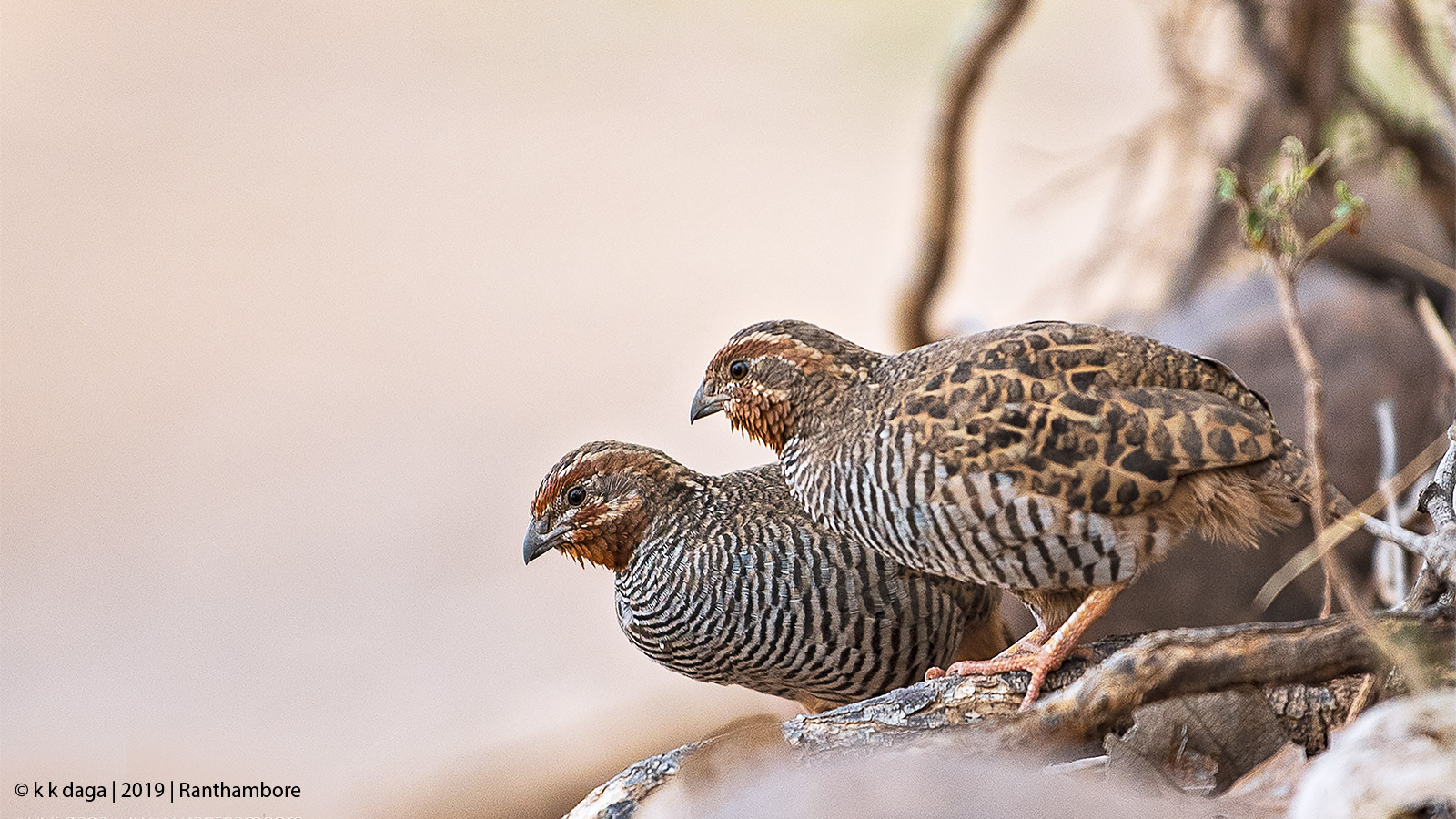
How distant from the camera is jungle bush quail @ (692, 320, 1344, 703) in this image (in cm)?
174

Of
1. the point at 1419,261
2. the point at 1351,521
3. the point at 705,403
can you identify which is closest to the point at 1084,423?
the point at 1351,521

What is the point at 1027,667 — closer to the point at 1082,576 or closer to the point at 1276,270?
the point at 1082,576

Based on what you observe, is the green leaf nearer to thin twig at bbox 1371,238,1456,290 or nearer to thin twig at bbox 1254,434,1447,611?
thin twig at bbox 1254,434,1447,611

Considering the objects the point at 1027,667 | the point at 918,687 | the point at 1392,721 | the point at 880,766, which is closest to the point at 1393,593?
the point at 1027,667

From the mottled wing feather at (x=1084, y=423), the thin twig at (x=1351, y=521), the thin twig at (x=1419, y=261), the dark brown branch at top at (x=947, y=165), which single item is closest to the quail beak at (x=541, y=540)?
the mottled wing feather at (x=1084, y=423)

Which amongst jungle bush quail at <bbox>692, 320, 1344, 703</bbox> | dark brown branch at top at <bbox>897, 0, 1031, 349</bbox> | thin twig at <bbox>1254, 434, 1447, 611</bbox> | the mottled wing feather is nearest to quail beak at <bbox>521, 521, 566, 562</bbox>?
jungle bush quail at <bbox>692, 320, 1344, 703</bbox>

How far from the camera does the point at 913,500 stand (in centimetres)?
178

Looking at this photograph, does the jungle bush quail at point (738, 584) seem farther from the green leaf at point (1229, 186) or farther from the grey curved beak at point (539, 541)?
the green leaf at point (1229, 186)

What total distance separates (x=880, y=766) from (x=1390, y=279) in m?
3.27

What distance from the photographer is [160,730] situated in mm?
4789

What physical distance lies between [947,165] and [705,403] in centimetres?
216

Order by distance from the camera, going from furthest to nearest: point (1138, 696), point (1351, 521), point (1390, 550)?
point (1390, 550) < point (1351, 521) < point (1138, 696)

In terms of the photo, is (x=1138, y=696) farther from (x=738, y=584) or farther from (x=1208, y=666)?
(x=738, y=584)

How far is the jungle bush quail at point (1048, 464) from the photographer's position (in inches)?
68.5
